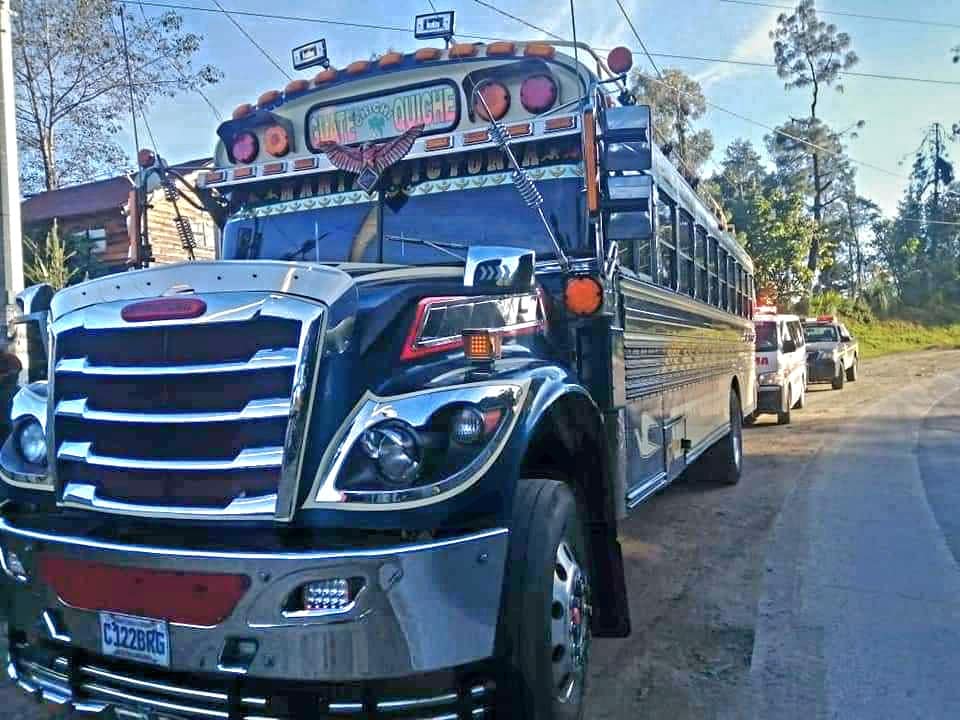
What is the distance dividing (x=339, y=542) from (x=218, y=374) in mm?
648

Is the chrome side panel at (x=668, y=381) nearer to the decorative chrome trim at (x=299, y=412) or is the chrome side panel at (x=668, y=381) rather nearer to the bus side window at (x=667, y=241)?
the bus side window at (x=667, y=241)

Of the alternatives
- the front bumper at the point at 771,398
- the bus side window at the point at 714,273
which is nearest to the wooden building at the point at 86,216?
the front bumper at the point at 771,398

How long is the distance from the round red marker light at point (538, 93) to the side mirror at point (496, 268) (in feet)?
3.85

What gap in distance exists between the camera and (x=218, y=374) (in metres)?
2.66

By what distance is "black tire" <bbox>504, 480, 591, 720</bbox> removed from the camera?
8.81 feet

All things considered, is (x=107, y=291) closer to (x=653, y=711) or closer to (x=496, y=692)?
(x=496, y=692)

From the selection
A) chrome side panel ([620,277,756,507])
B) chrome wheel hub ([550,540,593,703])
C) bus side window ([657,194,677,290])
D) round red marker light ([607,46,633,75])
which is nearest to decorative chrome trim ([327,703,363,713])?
chrome wheel hub ([550,540,593,703])

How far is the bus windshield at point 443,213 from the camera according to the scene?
4.13 m

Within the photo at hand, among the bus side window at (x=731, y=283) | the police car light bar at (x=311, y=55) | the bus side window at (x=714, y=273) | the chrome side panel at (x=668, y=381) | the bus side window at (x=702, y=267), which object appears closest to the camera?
the chrome side panel at (x=668, y=381)

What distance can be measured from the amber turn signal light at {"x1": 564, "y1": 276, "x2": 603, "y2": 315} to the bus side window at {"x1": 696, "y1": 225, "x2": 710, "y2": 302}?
3.38m

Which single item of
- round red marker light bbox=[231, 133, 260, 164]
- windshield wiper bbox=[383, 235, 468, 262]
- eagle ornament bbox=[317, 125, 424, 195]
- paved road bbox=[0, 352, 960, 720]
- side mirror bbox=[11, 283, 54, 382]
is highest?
round red marker light bbox=[231, 133, 260, 164]

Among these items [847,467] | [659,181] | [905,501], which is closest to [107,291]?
[659,181]

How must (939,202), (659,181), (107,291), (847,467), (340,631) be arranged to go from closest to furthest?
(340,631) → (107,291) → (659,181) → (847,467) → (939,202)

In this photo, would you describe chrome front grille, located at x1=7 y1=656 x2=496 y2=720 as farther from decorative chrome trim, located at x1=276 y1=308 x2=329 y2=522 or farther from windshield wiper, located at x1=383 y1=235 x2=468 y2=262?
windshield wiper, located at x1=383 y1=235 x2=468 y2=262
